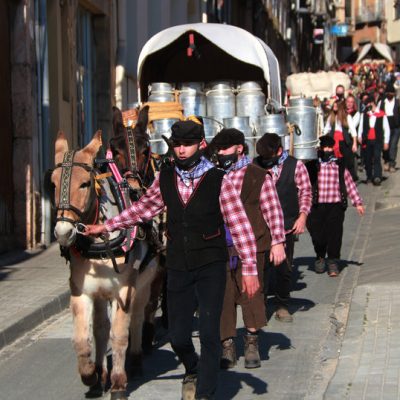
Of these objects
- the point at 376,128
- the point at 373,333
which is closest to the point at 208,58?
the point at 373,333

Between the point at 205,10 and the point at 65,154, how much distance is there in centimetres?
2444

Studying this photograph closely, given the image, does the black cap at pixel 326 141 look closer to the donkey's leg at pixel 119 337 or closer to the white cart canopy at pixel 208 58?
the white cart canopy at pixel 208 58

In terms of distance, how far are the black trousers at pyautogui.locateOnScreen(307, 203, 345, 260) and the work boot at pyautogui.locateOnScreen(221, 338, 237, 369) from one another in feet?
16.8

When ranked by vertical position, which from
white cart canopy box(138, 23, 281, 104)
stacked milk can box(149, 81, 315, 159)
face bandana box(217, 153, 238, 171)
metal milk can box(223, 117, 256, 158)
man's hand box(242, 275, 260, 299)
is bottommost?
man's hand box(242, 275, 260, 299)

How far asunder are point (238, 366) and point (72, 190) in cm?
247

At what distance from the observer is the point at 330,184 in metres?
13.8

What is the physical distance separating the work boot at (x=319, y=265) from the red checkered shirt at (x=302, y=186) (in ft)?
9.81

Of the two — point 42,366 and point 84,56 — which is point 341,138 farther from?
point 42,366

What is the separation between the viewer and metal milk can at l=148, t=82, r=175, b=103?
14.6m

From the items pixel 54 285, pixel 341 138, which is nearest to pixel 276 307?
pixel 54 285

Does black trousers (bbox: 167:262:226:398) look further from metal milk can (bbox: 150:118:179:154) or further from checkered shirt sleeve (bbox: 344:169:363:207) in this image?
checkered shirt sleeve (bbox: 344:169:363:207)

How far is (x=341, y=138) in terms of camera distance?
1948 cm

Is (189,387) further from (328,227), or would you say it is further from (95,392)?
(328,227)

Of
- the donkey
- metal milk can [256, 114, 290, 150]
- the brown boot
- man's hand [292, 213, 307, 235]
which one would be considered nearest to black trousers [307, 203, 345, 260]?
metal milk can [256, 114, 290, 150]
